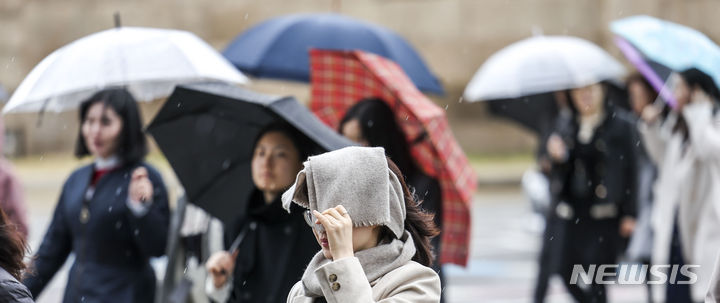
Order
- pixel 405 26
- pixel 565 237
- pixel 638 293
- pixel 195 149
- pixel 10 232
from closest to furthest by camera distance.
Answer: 1. pixel 10 232
2. pixel 195 149
3. pixel 565 237
4. pixel 638 293
5. pixel 405 26

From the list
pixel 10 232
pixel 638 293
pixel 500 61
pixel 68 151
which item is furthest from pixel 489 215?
pixel 10 232

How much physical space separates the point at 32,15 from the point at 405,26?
26.9 feet

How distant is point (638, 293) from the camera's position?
10.5m

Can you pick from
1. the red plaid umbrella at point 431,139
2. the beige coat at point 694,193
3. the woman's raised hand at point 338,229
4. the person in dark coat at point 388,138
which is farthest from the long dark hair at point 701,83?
the woman's raised hand at point 338,229

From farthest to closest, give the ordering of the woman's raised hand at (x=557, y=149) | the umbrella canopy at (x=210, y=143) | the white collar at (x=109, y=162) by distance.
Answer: the woman's raised hand at (x=557, y=149), the white collar at (x=109, y=162), the umbrella canopy at (x=210, y=143)

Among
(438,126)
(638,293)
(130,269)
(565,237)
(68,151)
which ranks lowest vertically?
(68,151)

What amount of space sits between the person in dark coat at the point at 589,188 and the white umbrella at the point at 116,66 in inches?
123

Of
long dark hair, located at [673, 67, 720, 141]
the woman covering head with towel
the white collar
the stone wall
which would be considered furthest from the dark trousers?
the stone wall

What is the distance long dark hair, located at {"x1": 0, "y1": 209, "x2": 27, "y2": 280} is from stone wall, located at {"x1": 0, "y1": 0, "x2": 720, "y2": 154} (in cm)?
2086

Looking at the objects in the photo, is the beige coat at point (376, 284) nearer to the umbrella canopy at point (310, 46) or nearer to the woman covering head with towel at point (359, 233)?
the woman covering head with towel at point (359, 233)

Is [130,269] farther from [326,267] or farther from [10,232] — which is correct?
[326,267]

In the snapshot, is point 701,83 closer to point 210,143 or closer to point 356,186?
point 210,143

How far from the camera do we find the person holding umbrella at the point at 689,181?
635 centimetres

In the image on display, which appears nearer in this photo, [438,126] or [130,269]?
[130,269]
